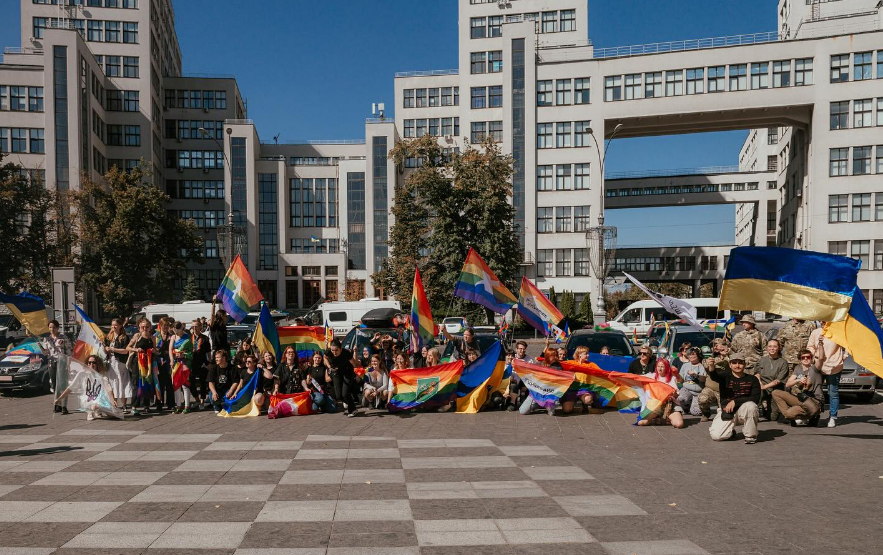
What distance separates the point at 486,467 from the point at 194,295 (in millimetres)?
57741

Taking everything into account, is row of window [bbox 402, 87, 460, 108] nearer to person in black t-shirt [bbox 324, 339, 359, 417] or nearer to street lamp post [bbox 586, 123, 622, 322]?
street lamp post [bbox 586, 123, 622, 322]

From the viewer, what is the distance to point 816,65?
1975 inches

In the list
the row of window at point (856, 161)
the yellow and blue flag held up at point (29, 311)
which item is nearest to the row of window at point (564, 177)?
the row of window at point (856, 161)

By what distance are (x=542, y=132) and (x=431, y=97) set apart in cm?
1480

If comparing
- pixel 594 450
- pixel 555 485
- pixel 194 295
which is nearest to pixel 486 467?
pixel 555 485

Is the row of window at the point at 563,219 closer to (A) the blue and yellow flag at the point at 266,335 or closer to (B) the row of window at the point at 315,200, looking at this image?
(B) the row of window at the point at 315,200

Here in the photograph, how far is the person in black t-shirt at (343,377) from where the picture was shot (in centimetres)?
1355

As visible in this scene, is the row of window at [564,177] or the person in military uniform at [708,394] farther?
the row of window at [564,177]

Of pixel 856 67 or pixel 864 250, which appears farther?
pixel 864 250

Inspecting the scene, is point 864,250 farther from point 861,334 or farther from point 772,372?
point 861,334

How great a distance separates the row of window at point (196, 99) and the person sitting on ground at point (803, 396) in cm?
7273

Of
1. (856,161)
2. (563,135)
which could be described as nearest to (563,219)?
(563,135)

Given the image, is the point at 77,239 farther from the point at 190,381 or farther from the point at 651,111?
the point at 651,111

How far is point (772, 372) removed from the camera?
11.8 m
